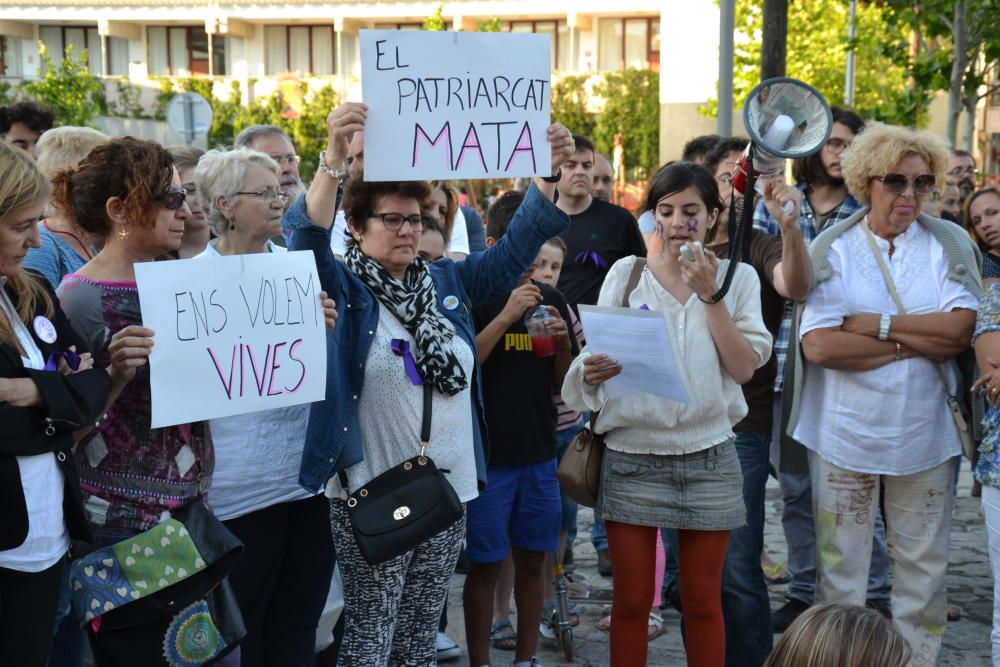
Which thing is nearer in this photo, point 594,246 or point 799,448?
point 799,448

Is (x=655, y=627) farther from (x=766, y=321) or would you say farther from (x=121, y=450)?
(x=121, y=450)

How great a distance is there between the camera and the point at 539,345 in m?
4.38

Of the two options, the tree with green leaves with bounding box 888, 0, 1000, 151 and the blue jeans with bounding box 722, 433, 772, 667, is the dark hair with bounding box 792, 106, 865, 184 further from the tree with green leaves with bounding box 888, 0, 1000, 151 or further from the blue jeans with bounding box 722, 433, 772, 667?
the tree with green leaves with bounding box 888, 0, 1000, 151

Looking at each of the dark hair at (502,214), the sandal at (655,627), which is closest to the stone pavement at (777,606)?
the sandal at (655,627)

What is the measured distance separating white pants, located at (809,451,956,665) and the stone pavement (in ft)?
2.06

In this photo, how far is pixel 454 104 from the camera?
3633 mm

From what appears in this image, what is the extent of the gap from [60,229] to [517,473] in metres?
1.91

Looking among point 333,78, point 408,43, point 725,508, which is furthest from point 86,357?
point 333,78

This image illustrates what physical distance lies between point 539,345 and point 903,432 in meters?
1.39

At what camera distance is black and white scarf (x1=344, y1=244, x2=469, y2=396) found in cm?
359

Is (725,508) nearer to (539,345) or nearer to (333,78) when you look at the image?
(539,345)

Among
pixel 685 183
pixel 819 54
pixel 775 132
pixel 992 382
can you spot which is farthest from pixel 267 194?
pixel 819 54

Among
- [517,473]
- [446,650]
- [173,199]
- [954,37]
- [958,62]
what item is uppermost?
[954,37]

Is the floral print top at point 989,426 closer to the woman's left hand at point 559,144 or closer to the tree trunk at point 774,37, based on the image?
the woman's left hand at point 559,144
